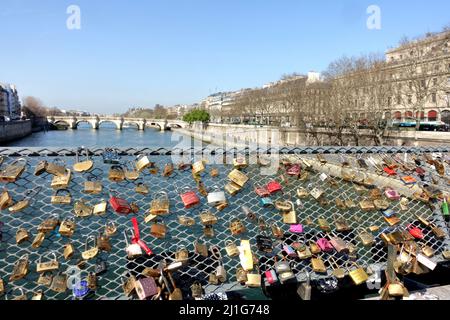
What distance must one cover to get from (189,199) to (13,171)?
0.98 m

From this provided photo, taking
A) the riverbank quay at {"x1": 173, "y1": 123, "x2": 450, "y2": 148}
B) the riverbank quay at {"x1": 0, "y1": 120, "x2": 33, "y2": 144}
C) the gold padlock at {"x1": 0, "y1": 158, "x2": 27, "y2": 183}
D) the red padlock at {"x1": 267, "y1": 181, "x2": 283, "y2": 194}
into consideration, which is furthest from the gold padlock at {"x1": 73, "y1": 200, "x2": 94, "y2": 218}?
the riverbank quay at {"x1": 0, "y1": 120, "x2": 33, "y2": 144}

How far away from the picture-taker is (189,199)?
2.11m

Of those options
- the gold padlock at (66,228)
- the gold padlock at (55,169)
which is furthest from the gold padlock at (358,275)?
the gold padlock at (55,169)

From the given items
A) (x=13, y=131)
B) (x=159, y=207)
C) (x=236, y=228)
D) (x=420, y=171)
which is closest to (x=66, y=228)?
(x=159, y=207)

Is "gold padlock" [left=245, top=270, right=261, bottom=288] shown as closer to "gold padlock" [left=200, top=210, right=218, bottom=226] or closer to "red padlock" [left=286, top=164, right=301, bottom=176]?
"gold padlock" [left=200, top=210, right=218, bottom=226]

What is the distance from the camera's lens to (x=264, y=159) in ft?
7.85

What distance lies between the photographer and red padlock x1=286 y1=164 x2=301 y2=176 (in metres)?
2.52

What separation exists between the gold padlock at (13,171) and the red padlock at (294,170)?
172 cm

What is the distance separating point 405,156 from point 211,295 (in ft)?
6.64

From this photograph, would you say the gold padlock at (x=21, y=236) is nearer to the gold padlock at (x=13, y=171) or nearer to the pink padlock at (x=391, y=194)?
the gold padlock at (x=13, y=171)

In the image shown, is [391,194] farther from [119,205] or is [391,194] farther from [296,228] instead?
[119,205]

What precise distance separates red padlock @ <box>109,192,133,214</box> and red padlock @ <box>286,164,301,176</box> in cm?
117

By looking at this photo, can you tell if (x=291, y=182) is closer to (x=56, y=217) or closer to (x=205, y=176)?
(x=205, y=176)

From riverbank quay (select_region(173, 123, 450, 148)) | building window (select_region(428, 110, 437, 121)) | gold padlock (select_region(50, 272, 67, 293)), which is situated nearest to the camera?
gold padlock (select_region(50, 272, 67, 293))
